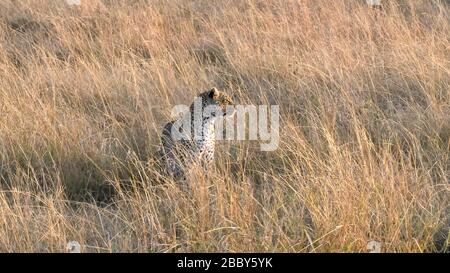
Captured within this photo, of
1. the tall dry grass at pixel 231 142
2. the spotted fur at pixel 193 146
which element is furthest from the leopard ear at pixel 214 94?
the tall dry grass at pixel 231 142

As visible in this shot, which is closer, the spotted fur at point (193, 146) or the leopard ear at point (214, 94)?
the spotted fur at point (193, 146)

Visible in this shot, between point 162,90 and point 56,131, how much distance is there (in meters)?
0.96

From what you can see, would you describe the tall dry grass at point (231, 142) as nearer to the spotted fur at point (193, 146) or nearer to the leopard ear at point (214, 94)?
the spotted fur at point (193, 146)

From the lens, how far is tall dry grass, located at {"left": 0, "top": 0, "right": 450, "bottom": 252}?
11.1 feet

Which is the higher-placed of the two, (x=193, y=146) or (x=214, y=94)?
(x=214, y=94)

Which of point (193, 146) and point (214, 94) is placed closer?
point (193, 146)

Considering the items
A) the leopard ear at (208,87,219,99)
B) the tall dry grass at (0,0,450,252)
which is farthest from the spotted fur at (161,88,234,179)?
the tall dry grass at (0,0,450,252)

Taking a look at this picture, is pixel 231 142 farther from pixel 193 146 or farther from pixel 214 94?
pixel 193 146

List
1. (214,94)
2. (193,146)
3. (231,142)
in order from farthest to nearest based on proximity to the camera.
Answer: (231,142), (214,94), (193,146)

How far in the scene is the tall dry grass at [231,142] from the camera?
3381 millimetres

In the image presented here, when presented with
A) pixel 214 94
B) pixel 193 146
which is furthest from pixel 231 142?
pixel 193 146

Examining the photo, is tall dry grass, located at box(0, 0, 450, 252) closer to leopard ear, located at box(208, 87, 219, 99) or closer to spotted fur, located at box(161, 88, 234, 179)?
spotted fur, located at box(161, 88, 234, 179)

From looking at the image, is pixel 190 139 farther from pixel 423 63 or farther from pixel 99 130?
pixel 423 63

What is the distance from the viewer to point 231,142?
15.4ft
